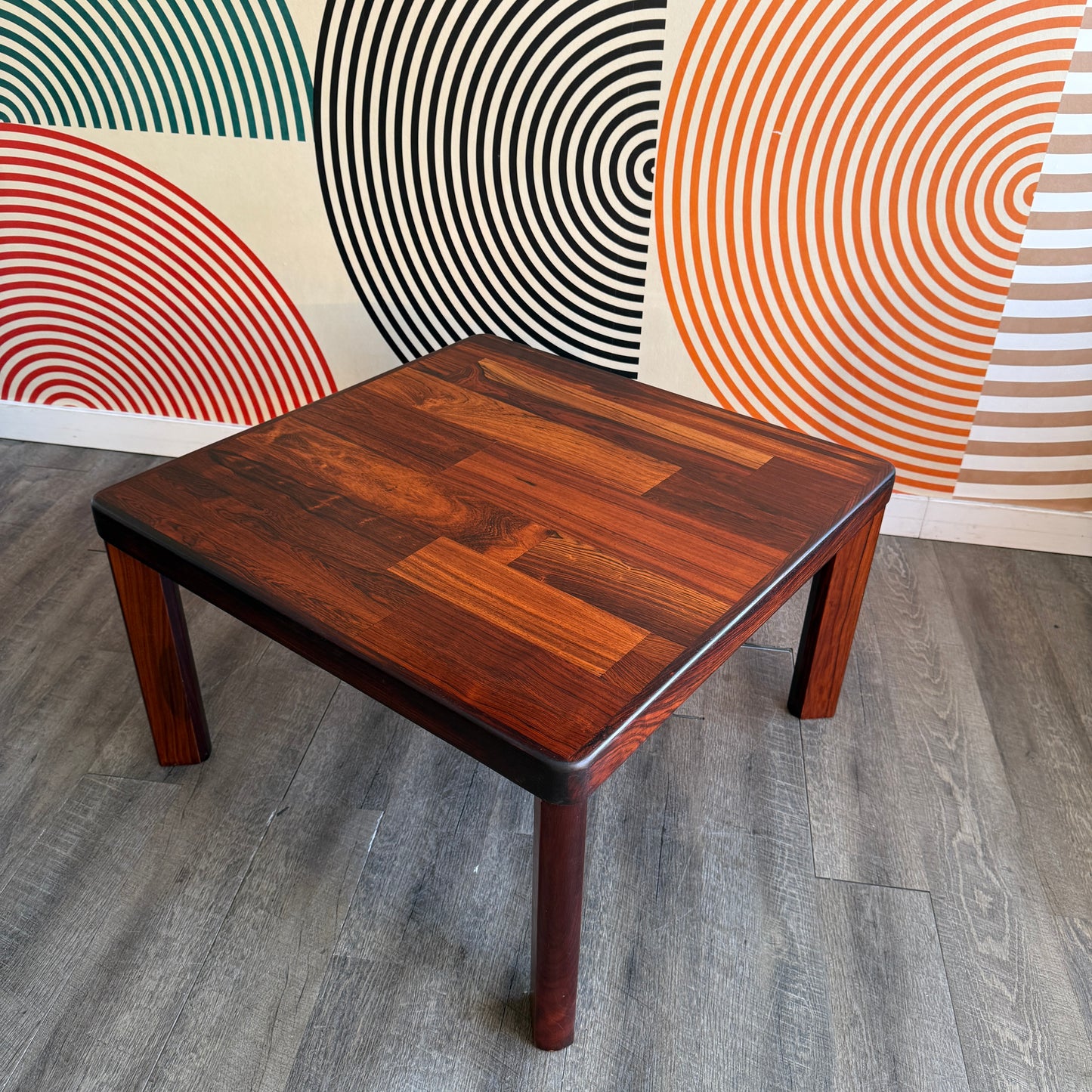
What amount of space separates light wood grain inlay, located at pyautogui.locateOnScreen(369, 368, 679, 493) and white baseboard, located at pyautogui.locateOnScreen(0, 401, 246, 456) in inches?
35.3

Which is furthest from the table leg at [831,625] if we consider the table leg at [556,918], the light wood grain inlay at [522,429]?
the table leg at [556,918]

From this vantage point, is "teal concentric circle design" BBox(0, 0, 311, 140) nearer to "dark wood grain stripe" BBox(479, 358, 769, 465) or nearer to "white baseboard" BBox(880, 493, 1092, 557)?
"dark wood grain stripe" BBox(479, 358, 769, 465)

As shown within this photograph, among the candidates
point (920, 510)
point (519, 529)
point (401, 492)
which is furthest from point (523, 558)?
point (920, 510)

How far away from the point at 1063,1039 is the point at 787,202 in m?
1.44

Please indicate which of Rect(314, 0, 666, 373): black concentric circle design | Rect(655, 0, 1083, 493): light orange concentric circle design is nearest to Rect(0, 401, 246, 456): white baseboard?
Answer: Rect(314, 0, 666, 373): black concentric circle design

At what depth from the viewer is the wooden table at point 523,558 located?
3.30 ft

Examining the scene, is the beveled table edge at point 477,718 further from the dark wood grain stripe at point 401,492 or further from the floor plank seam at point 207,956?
the floor plank seam at point 207,956

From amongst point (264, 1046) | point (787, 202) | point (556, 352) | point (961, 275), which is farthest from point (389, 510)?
point (961, 275)

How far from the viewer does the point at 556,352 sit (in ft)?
6.95

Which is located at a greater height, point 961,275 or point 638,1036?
point 961,275

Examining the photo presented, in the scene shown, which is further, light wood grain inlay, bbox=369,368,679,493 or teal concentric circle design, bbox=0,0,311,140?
teal concentric circle design, bbox=0,0,311,140

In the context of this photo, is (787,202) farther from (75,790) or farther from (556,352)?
(75,790)

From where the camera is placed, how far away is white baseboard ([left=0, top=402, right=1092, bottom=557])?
2.08m

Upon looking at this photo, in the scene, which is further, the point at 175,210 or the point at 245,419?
the point at 245,419
